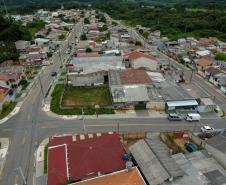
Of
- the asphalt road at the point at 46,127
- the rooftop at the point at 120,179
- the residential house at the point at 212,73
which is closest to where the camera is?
the rooftop at the point at 120,179

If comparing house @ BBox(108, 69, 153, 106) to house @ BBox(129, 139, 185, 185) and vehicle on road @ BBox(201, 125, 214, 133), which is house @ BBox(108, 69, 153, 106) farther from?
house @ BBox(129, 139, 185, 185)

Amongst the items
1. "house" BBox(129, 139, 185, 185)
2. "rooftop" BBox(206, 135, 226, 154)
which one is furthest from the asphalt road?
"house" BBox(129, 139, 185, 185)

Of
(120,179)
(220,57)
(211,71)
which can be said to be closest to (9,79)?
(120,179)

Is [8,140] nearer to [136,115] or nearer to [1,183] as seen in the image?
[1,183]

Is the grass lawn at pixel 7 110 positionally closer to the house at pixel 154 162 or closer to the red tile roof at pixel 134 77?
the red tile roof at pixel 134 77

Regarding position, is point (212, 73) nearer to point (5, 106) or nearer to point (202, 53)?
point (202, 53)

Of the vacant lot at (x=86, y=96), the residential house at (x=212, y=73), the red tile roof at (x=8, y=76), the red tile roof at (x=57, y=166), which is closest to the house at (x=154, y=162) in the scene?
the red tile roof at (x=57, y=166)
